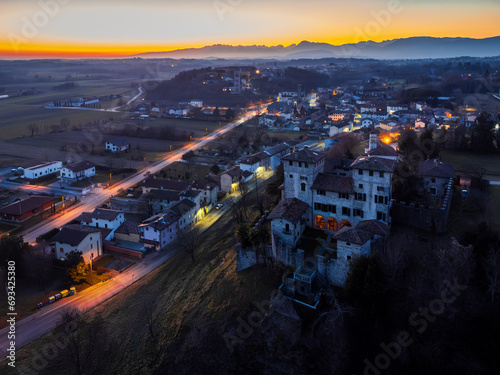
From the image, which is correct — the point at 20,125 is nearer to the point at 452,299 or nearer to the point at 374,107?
the point at 374,107

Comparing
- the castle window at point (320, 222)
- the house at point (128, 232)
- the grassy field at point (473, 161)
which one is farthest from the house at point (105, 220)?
the grassy field at point (473, 161)

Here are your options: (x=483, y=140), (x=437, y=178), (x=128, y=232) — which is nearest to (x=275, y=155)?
(x=483, y=140)

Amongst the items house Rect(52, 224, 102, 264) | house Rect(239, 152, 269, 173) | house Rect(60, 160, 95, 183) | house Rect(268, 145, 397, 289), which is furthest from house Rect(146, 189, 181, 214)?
house Rect(60, 160, 95, 183)

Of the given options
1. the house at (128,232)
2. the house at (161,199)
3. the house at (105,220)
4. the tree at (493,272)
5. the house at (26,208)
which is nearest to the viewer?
the tree at (493,272)

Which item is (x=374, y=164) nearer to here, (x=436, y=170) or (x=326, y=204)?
(x=326, y=204)

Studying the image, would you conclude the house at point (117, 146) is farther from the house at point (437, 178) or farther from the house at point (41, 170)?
the house at point (437, 178)
